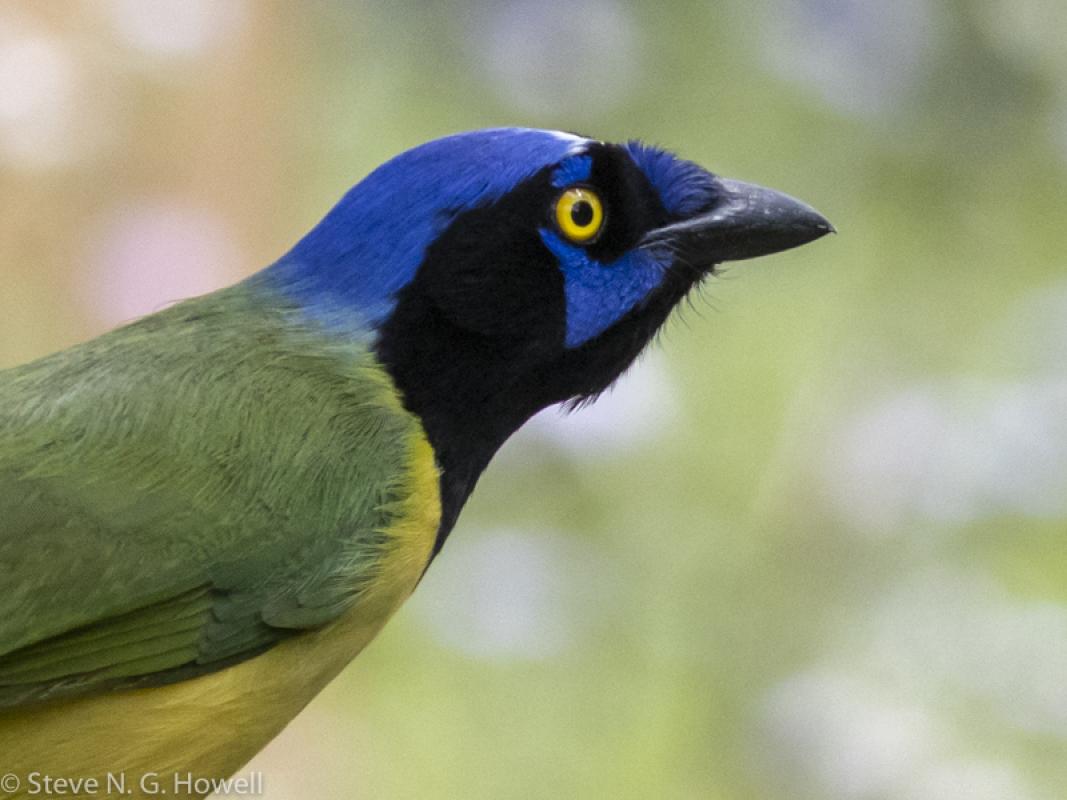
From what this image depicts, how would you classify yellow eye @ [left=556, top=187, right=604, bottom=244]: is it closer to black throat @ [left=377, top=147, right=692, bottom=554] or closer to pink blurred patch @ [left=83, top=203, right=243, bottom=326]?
black throat @ [left=377, top=147, right=692, bottom=554]

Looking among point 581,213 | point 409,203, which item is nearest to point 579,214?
point 581,213

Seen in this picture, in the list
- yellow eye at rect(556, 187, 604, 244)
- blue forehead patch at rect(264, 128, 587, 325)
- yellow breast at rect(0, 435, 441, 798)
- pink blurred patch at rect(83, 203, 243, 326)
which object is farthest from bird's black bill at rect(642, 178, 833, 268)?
pink blurred patch at rect(83, 203, 243, 326)

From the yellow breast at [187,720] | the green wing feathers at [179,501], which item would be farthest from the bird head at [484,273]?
the yellow breast at [187,720]

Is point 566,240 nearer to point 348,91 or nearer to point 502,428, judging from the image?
point 502,428

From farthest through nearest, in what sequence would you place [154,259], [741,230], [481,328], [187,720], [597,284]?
[154,259] < [741,230] < [597,284] < [481,328] < [187,720]

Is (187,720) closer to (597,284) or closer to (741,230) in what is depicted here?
(597,284)

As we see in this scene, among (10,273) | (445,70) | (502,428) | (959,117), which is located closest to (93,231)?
(10,273)
